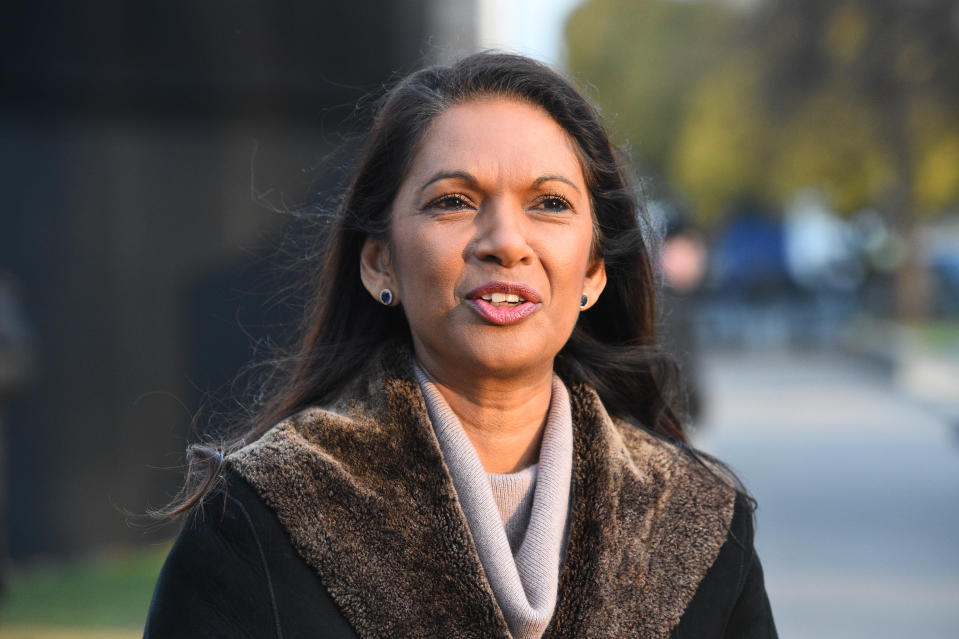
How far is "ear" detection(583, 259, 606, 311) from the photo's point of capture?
243 cm

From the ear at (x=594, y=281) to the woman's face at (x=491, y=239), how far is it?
0.12 meters

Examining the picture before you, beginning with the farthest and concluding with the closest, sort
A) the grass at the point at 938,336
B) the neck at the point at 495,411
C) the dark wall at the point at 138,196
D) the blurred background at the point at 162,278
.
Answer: the grass at the point at 938,336
the dark wall at the point at 138,196
the blurred background at the point at 162,278
the neck at the point at 495,411

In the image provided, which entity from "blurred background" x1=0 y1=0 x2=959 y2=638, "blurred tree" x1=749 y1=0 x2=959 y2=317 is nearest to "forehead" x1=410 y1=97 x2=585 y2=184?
"blurred background" x1=0 y1=0 x2=959 y2=638

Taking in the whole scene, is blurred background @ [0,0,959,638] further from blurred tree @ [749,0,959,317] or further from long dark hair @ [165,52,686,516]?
blurred tree @ [749,0,959,317]

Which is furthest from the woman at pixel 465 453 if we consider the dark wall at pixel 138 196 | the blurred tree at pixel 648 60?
the blurred tree at pixel 648 60

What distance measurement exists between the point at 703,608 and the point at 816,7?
23.3m

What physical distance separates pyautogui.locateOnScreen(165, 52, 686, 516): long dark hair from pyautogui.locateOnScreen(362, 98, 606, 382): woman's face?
0.05 m

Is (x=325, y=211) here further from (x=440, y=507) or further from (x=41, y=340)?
(x=41, y=340)

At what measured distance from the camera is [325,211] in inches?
107

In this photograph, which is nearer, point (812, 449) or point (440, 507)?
point (440, 507)

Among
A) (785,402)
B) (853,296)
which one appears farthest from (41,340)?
(853,296)

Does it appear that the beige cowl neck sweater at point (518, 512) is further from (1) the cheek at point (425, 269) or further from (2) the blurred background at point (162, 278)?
(2) the blurred background at point (162, 278)

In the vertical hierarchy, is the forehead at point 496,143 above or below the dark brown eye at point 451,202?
above

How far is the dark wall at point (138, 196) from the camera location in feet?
24.1
